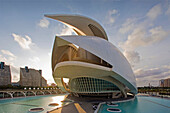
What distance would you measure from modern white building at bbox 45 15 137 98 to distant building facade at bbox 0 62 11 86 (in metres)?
50.0

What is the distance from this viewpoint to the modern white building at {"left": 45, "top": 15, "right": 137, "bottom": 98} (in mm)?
17203

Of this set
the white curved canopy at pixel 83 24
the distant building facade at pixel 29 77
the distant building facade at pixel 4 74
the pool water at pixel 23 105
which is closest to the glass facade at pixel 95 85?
the pool water at pixel 23 105

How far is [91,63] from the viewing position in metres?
17.9

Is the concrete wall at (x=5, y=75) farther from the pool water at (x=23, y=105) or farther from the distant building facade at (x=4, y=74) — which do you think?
the pool water at (x=23, y=105)

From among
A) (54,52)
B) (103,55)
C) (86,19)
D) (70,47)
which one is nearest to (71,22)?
(86,19)

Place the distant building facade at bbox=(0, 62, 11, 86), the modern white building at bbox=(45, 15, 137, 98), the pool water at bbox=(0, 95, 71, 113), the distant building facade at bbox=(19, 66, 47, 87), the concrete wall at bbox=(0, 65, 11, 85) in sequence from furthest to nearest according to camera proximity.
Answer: the distant building facade at bbox=(19, 66, 47, 87) → the concrete wall at bbox=(0, 65, 11, 85) → the distant building facade at bbox=(0, 62, 11, 86) → the modern white building at bbox=(45, 15, 137, 98) → the pool water at bbox=(0, 95, 71, 113)

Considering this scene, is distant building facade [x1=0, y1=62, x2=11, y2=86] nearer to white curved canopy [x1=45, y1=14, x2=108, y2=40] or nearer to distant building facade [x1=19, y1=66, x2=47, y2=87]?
distant building facade [x1=19, y1=66, x2=47, y2=87]

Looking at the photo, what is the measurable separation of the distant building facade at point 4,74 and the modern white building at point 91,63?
50009mm

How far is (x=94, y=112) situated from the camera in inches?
516

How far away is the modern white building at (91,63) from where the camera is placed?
56.4 ft

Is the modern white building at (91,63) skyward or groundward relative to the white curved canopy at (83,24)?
groundward

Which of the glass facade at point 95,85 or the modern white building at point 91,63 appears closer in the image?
the modern white building at point 91,63

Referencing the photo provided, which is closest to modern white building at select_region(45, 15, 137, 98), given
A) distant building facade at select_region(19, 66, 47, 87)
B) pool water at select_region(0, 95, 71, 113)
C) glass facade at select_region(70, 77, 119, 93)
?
glass facade at select_region(70, 77, 119, 93)

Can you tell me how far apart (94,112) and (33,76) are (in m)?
71.8
